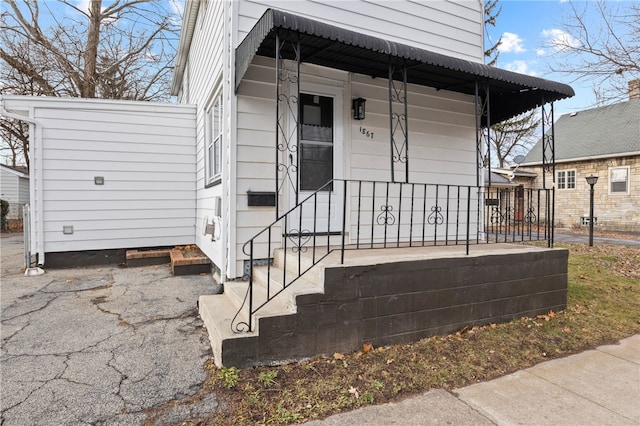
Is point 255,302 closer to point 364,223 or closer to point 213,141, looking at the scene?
point 364,223

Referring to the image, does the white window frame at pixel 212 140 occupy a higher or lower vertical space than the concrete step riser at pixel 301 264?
higher

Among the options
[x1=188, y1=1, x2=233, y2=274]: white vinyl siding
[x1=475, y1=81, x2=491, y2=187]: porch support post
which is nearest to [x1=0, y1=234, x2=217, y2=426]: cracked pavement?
[x1=188, y1=1, x2=233, y2=274]: white vinyl siding

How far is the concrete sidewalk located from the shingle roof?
15.2 m

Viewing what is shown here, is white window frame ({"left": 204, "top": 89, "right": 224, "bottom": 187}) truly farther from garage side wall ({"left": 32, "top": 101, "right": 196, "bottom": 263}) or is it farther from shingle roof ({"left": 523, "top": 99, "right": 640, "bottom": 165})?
shingle roof ({"left": 523, "top": 99, "right": 640, "bottom": 165})

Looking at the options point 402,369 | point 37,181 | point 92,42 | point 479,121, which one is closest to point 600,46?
point 479,121

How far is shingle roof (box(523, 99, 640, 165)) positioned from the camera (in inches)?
571

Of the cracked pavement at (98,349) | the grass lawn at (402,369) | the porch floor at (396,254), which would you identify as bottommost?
the grass lawn at (402,369)

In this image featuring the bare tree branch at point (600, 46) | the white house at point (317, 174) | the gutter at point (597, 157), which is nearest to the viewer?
the white house at point (317, 174)

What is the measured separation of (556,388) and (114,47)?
15846 millimetres

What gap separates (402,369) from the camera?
2.75 m

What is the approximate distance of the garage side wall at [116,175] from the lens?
5879 millimetres

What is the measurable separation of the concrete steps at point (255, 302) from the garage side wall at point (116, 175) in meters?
3.35

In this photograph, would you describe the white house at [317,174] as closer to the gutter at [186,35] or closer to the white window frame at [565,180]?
the gutter at [186,35]

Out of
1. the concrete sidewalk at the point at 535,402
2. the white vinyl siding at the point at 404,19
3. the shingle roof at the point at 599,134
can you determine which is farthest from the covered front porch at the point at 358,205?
the shingle roof at the point at 599,134
